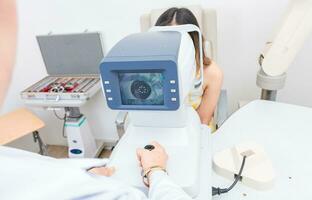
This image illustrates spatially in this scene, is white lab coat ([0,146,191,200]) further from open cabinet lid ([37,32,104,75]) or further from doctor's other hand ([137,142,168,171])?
open cabinet lid ([37,32,104,75])

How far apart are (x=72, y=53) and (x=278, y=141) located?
167 cm

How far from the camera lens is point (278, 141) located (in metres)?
0.92

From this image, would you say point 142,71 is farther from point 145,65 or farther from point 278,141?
point 278,141

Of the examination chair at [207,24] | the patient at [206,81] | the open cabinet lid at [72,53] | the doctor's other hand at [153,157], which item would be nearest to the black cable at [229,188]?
the doctor's other hand at [153,157]

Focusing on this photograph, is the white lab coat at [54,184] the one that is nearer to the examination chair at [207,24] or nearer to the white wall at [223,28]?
the examination chair at [207,24]

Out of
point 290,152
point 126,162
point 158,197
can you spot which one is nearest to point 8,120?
point 126,162

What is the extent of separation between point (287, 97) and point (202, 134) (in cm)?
130

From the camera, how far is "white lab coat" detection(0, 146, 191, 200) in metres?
0.44

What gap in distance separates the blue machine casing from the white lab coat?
189 millimetres

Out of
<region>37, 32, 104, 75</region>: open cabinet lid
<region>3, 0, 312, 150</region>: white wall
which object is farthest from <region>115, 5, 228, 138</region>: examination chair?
<region>37, 32, 104, 75</region>: open cabinet lid

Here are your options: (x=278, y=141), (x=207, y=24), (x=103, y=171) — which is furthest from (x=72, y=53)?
(x=278, y=141)

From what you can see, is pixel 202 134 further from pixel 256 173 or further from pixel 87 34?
pixel 87 34

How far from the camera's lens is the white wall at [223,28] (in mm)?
1654

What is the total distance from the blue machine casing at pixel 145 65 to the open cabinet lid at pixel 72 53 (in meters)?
1.40
